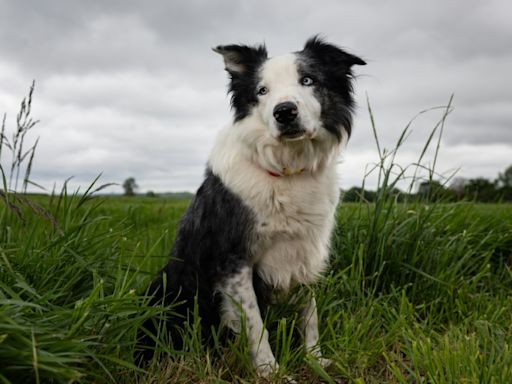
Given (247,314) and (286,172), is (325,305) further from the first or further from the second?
(286,172)

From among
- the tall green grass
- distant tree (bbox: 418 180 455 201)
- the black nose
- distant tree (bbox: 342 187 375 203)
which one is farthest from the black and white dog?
distant tree (bbox: 418 180 455 201)

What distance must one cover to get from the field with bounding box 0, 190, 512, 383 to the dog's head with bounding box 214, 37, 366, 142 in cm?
99

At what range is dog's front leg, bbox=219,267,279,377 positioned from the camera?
9.82ft

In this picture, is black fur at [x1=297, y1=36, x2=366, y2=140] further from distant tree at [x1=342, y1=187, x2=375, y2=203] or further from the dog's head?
distant tree at [x1=342, y1=187, x2=375, y2=203]

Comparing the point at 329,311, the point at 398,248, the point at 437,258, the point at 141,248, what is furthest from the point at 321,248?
the point at 141,248

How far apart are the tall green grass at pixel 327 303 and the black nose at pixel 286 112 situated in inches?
37.1

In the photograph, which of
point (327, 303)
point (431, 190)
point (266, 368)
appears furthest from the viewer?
point (431, 190)

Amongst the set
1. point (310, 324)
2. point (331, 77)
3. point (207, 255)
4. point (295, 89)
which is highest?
point (331, 77)

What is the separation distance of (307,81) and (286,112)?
0.33 meters

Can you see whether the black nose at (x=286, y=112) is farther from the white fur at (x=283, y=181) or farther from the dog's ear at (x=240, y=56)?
the dog's ear at (x=240, y=56)

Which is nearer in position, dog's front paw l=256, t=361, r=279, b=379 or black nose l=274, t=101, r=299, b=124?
dog's front paw l=256, t=361, r=279, b=379

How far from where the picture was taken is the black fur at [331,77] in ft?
10.8

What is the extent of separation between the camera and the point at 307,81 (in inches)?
127

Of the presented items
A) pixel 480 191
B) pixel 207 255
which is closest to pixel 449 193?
pixel 480 191
